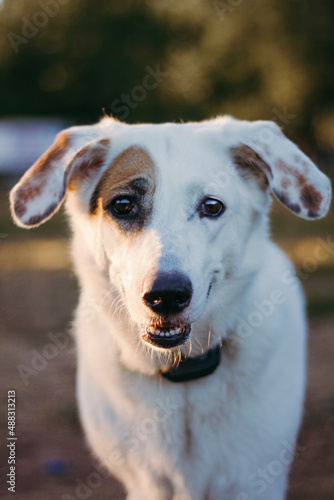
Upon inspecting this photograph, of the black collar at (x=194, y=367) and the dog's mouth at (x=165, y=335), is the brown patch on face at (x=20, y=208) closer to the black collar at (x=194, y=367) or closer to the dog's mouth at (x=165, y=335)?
the dog's mouth at (x=165, y=335)

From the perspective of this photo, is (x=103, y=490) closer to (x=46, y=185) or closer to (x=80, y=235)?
(x=80, y=235)

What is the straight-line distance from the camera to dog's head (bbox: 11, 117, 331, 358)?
7.48 feet

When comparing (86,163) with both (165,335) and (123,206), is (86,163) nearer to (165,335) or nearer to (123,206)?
(123,206)

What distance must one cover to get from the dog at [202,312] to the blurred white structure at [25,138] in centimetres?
2417

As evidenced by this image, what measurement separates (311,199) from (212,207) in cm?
47

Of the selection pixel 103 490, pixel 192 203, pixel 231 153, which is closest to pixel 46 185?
pixel 192 203

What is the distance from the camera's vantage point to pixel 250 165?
8.91ft

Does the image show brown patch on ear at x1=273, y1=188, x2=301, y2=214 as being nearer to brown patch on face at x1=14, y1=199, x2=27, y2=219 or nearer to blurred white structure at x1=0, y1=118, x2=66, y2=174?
brown patch on face at x1=14, y1=199, x2=27, y2=219

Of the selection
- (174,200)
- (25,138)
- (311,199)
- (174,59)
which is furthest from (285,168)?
(25,138)

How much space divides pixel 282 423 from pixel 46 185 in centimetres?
150

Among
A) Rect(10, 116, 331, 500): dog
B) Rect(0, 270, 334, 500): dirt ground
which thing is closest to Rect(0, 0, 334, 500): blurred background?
Rect(0, 270, 334, 500): dirt ground

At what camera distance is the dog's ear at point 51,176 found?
261 cm

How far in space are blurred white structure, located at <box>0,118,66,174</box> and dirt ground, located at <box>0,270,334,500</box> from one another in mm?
20896

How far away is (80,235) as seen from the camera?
9.19 ft
